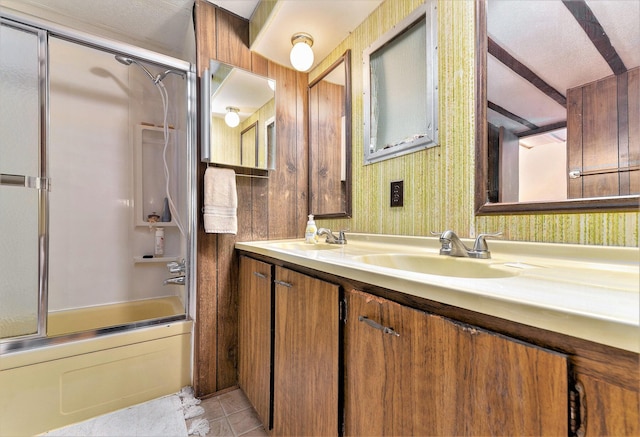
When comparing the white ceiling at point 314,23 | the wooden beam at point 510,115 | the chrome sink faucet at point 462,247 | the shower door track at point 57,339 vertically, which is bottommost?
the shower door track at point 57,339

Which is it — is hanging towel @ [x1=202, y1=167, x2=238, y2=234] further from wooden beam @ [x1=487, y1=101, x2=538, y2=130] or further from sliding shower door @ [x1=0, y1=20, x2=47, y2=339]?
wooden beam @ [x1=487, y1=101, x2=538, y2=130]

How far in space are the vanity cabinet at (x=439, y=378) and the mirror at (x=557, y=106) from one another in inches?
22.2

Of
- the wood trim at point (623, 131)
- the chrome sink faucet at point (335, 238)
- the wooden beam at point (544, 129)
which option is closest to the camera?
the wood trim at point (623, 131)

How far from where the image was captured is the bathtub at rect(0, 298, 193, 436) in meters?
1.09

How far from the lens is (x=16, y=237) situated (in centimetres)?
125

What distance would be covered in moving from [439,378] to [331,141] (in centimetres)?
135

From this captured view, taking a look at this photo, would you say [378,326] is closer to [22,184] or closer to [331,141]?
[331,141]

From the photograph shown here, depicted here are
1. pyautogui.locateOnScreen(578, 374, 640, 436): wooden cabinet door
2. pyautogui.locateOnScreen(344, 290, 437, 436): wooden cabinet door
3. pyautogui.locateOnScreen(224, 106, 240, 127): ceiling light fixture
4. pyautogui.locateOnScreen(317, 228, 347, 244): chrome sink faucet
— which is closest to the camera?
pyautogui.locateOnScreen(578, 374, 640, 436): wooden cabinet door

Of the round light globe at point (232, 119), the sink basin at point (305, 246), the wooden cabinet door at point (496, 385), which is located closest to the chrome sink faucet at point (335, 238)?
the sink basin at point (305, 246)

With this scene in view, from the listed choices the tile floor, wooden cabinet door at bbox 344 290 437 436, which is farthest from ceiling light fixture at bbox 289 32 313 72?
the tile floor

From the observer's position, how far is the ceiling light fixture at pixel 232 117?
1452 mm

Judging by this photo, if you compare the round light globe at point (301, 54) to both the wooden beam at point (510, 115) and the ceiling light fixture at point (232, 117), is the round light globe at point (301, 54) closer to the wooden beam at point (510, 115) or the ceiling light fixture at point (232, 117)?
the ceiling light fixture at point (232, 117)

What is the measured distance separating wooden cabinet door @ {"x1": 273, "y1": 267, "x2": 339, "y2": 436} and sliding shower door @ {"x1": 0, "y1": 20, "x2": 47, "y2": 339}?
114 centimetres

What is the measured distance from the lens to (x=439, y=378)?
0.47 metres
